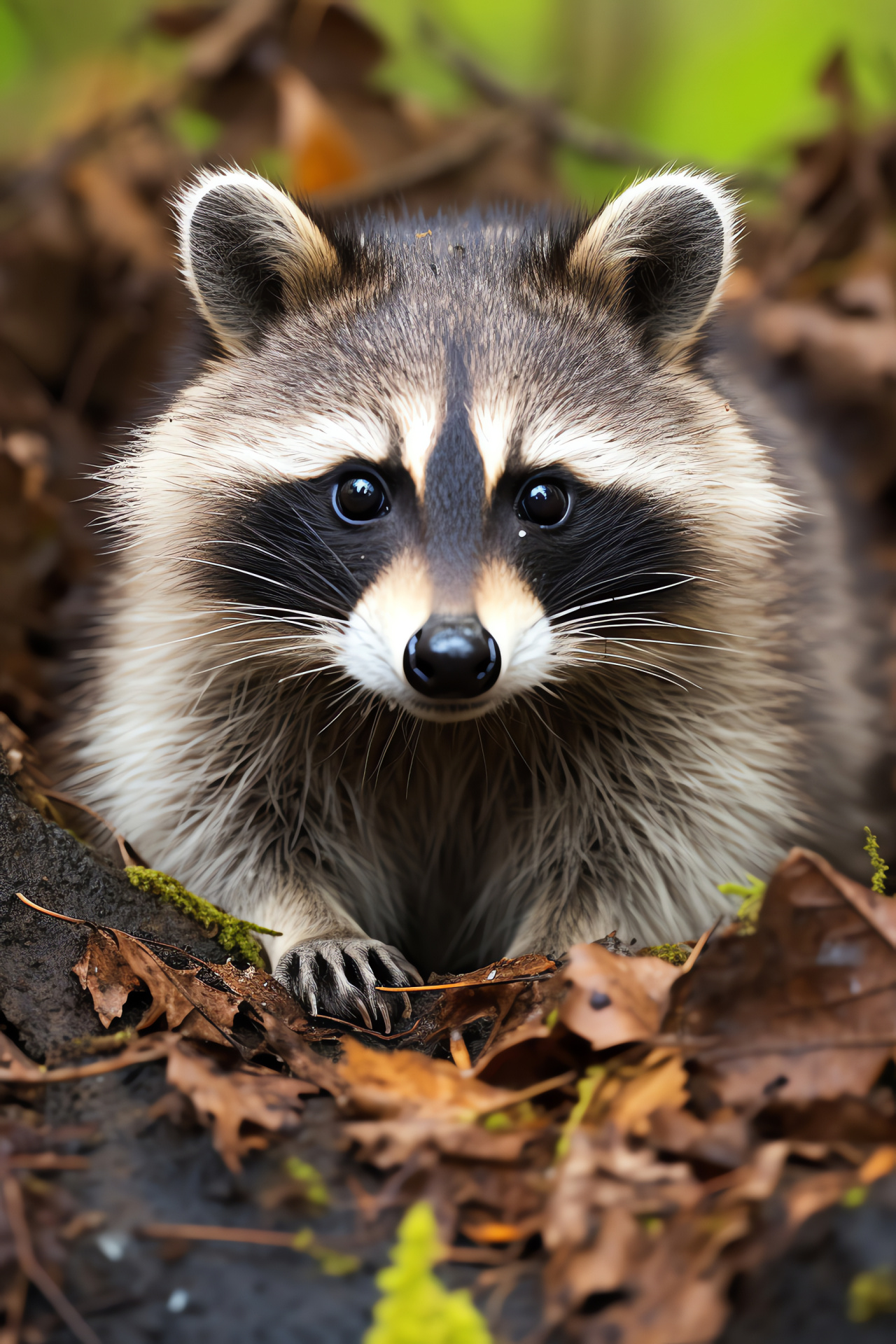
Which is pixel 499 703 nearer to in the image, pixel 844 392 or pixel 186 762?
pixel 186 762

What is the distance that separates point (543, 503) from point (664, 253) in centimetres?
85

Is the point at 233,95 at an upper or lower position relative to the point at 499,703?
upper

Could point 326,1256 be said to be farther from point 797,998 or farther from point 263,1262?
point 797,998

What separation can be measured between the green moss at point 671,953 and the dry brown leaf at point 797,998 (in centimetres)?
71

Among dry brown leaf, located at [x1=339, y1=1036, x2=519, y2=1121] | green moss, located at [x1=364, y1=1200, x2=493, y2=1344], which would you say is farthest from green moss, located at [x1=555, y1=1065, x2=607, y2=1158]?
green moss, located at [x1=364, y1=1200, x2=493, y2=1344]

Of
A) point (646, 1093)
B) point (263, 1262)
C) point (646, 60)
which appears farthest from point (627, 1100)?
point (646, 60)

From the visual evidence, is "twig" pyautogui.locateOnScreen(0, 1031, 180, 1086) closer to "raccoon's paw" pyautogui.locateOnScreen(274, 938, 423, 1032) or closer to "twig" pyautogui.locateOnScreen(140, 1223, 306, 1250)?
"twig" pyautogui.locateOnScreen(140, 1223, 306, 1250)

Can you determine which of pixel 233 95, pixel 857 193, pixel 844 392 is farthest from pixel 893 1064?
pixel 233 95

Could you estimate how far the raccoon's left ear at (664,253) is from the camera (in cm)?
296

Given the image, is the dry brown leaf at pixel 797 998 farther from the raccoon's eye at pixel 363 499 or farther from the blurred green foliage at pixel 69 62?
the blurred green foliage at pixel 69 62

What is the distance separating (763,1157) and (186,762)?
2.13 metres

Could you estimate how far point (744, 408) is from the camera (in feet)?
11.3

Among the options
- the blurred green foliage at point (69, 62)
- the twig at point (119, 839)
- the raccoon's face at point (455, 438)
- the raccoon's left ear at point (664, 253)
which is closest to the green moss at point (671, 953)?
the raccoon's face at point (455, 438)

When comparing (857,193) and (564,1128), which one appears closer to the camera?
(564,1128)
